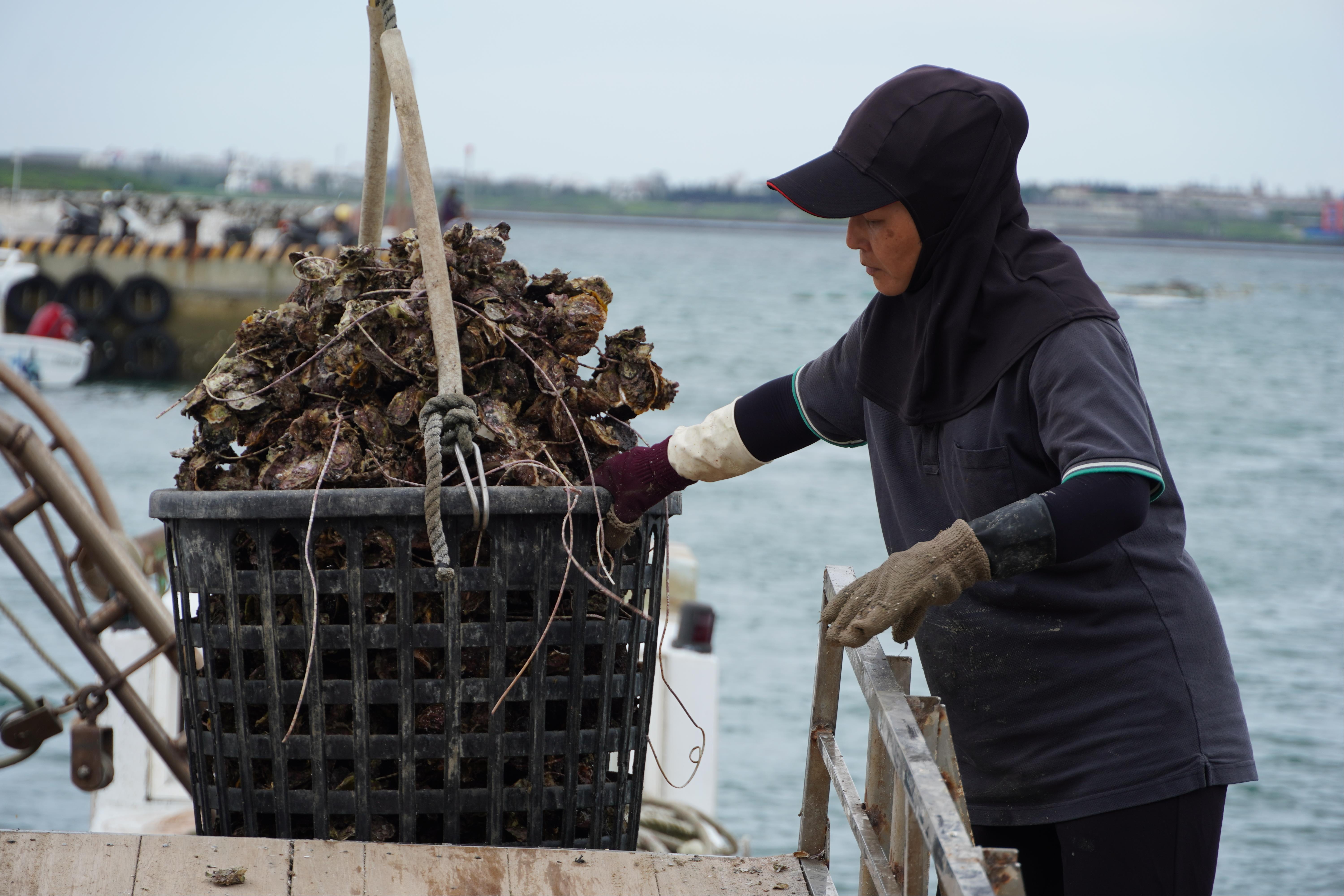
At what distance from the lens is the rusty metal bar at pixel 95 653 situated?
9.48ft

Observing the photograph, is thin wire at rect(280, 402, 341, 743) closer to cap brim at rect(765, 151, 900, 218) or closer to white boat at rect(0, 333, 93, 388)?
cap brim at rect(765, 151, 900, 218)

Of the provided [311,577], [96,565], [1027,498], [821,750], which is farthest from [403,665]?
[96,565]

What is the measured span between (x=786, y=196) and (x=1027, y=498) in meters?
0.53

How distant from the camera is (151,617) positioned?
289 cm

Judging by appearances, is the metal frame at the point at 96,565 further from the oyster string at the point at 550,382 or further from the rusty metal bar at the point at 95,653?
the oyster string at the point at 550,382

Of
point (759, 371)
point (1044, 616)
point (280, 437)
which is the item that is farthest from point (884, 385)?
point (759, 371)

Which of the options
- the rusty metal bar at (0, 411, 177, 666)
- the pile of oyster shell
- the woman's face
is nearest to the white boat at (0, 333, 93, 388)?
the rusty metal bar at (0, 411, 177, 666)

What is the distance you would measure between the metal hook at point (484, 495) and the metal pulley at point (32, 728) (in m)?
1.73

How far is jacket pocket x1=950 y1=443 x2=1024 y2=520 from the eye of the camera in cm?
168

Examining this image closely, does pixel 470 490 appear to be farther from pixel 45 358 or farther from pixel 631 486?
pixel 45 358

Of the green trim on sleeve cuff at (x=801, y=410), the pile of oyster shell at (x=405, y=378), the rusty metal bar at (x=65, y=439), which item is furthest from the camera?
the rusty metal bar at (x=65, y=439)

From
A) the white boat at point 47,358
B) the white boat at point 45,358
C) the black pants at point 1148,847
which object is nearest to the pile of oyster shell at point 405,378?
the black pants at point 1148,847

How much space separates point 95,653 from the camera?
2.95 meters

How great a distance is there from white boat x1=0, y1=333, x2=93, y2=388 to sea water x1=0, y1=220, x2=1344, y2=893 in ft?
1.73
